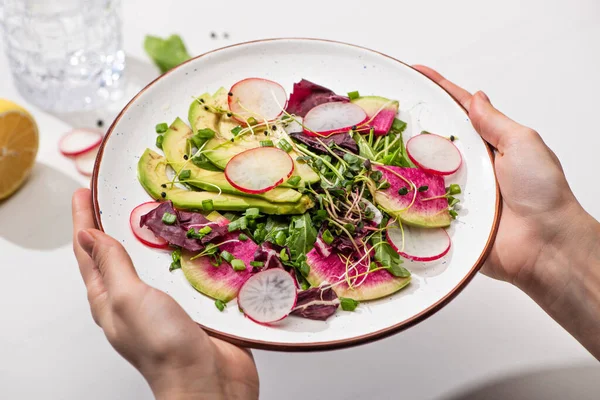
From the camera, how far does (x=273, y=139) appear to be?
2004mm

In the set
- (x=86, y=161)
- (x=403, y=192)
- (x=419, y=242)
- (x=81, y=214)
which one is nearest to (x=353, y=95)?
(x=403, y=192)

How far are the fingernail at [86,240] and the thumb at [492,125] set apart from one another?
4.12 feet

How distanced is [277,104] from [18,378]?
1250 mm

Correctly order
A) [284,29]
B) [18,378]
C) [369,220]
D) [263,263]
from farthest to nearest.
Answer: [284,29] < [18,378] < [369,220] < [263,263]

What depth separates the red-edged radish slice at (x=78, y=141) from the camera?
8.29ft

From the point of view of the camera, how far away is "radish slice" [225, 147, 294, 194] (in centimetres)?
178

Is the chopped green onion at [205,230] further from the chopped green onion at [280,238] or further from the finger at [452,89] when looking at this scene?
the finger at [452,89]

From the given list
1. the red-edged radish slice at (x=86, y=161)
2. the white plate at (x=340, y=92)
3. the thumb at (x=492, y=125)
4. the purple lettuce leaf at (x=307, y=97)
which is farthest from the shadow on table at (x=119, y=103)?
the thumb at (x=492, y=125)

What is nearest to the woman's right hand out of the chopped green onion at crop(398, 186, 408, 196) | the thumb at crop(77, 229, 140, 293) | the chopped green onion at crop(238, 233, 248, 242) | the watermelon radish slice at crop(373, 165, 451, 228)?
the watermelon radish slice at crop(373, 165, 451, 228)

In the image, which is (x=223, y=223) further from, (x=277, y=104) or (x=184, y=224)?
(x=277, y=104)

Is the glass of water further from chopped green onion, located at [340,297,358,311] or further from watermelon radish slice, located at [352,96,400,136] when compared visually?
chopped green onion, located at [340,297,358,311]

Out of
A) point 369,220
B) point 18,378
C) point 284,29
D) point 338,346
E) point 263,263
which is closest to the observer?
point 338,346

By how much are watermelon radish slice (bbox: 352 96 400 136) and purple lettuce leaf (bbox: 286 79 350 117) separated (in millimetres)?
65

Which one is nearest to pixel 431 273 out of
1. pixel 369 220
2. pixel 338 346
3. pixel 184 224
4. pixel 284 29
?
pixel 369 220
